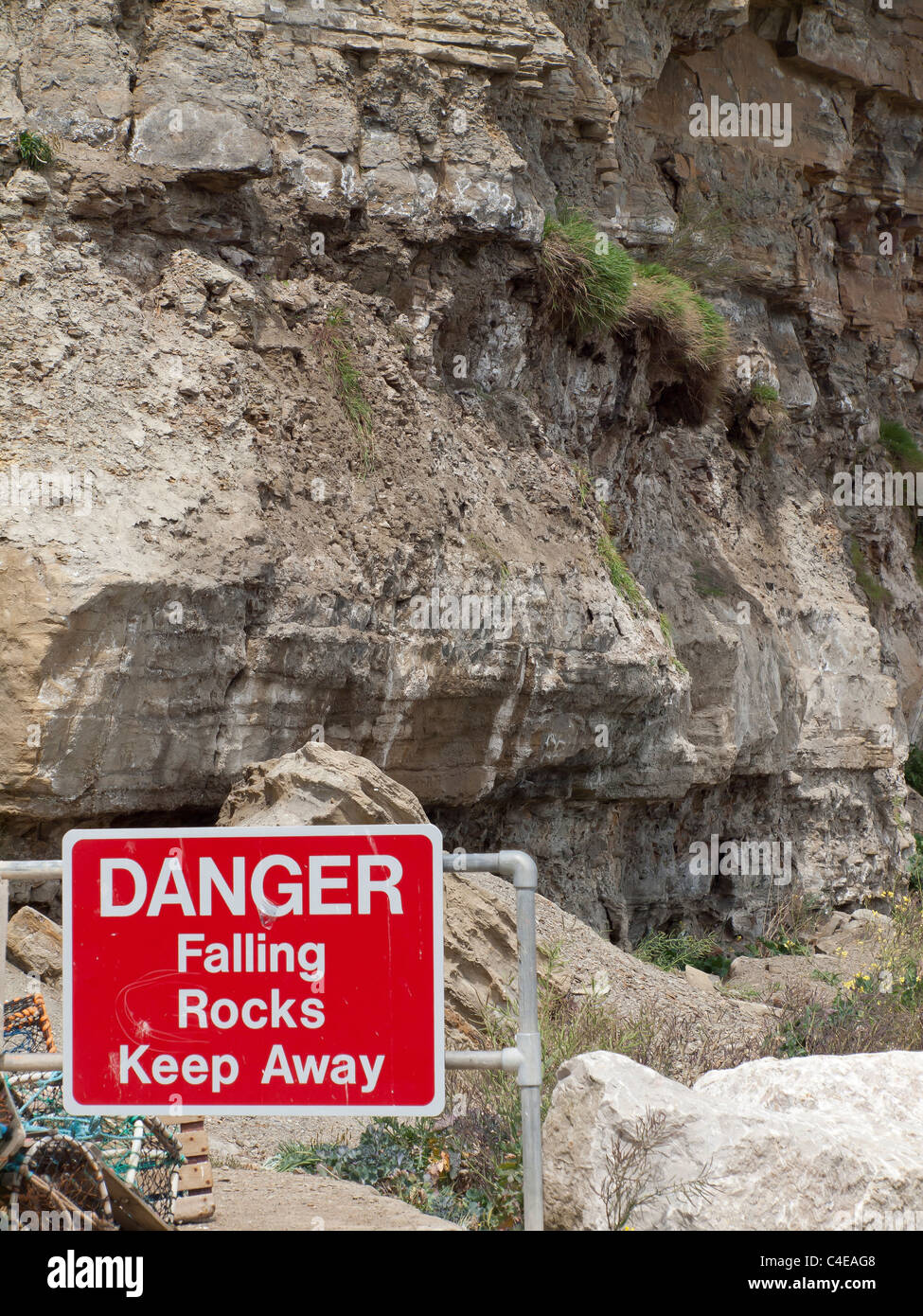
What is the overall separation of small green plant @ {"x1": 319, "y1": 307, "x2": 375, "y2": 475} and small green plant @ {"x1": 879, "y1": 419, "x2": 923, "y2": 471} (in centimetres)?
1097

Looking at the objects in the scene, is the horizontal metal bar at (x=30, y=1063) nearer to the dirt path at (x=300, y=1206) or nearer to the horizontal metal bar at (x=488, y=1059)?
the horizontal metal bar at (x=488, y=1059)

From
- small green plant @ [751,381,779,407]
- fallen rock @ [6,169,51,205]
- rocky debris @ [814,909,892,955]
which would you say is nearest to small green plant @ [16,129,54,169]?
fallen rock @ [6,169,51,205]

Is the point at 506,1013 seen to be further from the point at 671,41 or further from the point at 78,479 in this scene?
the point at 671,41

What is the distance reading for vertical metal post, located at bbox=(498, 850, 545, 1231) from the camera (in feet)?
9.36

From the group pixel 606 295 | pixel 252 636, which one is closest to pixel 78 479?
pixel 252 636

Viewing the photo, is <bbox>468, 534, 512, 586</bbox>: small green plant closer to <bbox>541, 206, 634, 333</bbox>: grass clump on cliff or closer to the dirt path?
<bbox>541, 206, 634, 333</bbox>: grass clump on cliff

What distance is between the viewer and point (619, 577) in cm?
955

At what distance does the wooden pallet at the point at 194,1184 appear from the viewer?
3977 mm

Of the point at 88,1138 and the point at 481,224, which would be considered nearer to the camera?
the point at 88,1138

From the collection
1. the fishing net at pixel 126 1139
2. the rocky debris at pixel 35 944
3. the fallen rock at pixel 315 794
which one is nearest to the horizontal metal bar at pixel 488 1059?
the fishing net at pixel 126 1139

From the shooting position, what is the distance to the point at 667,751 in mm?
9695

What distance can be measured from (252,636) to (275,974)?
402cm

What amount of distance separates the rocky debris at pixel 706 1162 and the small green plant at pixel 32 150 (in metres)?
5.87

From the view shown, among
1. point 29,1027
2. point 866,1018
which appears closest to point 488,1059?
point 29,1027
